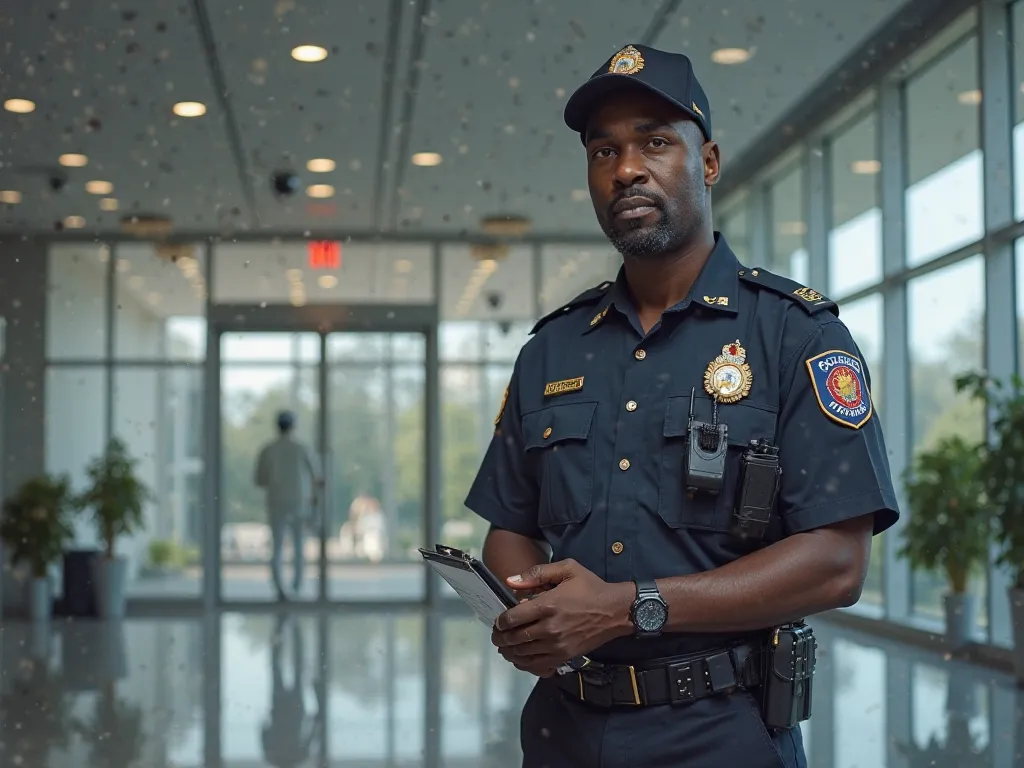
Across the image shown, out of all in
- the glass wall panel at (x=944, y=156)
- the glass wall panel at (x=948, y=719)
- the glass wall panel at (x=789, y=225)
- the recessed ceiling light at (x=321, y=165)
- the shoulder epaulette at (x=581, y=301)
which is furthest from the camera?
the glass wall panel at (x=789, y=225)

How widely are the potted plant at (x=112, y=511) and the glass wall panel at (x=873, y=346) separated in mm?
5226

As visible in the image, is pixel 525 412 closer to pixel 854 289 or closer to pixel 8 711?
pixel 8 711

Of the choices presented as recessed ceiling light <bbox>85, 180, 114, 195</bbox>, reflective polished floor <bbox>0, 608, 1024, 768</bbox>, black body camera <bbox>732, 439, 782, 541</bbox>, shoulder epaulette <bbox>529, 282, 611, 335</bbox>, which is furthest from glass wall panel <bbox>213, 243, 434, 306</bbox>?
black body camera <bbox>732, 439, 782, 541</bbox>

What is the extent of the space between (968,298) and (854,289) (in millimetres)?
1242

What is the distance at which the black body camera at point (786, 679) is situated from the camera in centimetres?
126

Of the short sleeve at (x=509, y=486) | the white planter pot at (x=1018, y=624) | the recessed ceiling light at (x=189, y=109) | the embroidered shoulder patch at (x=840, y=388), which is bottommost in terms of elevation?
the white planter pot at (x=1018, y=624)

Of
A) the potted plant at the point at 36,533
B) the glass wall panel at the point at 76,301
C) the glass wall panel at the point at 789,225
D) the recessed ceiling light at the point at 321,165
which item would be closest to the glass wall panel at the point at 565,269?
the glass wall panel at the point at 789,225

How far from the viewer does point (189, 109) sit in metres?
6.82

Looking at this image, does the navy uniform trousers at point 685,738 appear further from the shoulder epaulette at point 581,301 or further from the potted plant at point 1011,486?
the potted plant at point 1011,486

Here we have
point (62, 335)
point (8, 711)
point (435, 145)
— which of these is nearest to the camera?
point (8, 711)

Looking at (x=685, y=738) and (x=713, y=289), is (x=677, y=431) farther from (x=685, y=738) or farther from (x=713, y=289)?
(x=685, y=738)

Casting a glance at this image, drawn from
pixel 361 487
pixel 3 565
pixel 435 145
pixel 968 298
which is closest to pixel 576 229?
pixel 435 145

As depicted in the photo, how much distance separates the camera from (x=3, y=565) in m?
9.05

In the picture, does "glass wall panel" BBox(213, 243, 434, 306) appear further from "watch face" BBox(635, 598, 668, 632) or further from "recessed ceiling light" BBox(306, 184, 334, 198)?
"watch face" BBox(635, 598, 668, 632)
